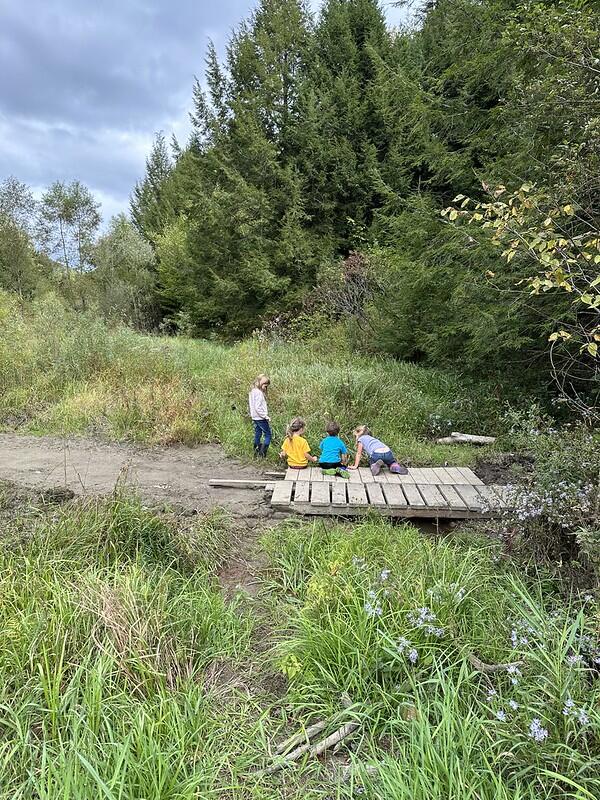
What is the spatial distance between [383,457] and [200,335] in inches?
605

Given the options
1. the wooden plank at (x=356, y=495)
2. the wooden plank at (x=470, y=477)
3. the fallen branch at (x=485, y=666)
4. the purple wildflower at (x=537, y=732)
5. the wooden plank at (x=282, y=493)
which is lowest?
the wooden plank at (x=470, y=477)

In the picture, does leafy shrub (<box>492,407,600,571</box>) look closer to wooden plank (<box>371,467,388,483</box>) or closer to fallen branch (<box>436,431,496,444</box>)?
wooden plank (<box>371,467,388,483</box>)

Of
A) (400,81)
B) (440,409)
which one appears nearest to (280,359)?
(440,409)

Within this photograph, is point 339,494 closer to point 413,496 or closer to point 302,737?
point 413,496

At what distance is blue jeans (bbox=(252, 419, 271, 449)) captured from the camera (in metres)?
6.64

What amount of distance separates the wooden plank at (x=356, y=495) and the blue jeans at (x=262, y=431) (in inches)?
76.4

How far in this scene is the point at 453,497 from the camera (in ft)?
15.3

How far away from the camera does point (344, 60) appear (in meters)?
18.2

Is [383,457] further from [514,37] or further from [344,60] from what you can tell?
[344,60]

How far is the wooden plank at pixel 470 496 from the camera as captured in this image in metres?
4.45

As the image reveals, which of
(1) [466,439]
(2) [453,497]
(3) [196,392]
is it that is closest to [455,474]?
(2) [453,497]

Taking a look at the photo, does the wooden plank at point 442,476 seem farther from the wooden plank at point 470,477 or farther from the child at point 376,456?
the child at point 376,456

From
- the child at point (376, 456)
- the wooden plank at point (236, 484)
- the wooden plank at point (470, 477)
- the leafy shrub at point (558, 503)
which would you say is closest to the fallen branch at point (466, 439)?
the wooden plank at point (470, 477)

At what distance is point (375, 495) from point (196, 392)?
4879 millimetres
